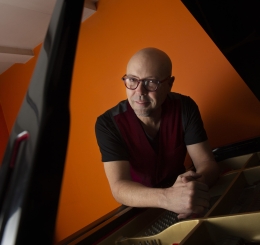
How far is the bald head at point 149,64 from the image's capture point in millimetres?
1431

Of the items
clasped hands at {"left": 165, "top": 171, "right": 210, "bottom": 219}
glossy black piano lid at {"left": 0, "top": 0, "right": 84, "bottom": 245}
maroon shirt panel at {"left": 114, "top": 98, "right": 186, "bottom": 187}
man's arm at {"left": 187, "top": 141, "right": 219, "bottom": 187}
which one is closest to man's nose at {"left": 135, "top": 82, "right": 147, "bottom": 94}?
maroon shirt panel at {"left": 114, "top": 98, "right": 186, "bottom": 187}

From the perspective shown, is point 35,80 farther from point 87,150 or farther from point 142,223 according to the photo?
point 87,150

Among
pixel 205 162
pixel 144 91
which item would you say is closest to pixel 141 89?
pixel 144 91

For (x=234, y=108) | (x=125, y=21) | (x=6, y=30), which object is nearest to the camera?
(x=234, y=108)

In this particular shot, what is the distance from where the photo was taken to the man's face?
143 cm

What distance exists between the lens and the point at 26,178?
1.02 ft

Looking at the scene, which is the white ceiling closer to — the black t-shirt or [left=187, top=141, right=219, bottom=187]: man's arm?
the black t-shirt

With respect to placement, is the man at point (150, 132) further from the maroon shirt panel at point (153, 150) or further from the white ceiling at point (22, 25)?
the white ceiling at point (22, 25)

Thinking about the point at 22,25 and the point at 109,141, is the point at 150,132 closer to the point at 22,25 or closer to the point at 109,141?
the point at 109,141

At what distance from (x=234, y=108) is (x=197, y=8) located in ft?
4.13

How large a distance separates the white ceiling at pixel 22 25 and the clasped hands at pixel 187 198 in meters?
1.99

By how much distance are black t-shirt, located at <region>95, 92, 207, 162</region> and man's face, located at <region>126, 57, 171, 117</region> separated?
12 cm

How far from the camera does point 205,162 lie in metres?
1.44

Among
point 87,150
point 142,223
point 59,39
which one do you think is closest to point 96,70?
point 87,150
